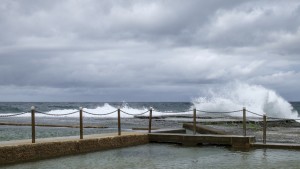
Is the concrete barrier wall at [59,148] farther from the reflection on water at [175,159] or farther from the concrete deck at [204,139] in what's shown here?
the concrete deck at [204,139]

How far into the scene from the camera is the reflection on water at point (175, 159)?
11.5m

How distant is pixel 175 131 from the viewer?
18875mm

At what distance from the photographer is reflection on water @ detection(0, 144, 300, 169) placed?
11.5 metres

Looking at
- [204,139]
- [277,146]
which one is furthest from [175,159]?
[277,146]

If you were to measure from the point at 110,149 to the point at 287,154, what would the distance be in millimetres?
5358

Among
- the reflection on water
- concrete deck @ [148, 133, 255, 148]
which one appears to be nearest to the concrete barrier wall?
the reflection on water

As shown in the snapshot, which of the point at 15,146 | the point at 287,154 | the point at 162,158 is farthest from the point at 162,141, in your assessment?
the point at 15,146

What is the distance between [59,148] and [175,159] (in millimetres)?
3250

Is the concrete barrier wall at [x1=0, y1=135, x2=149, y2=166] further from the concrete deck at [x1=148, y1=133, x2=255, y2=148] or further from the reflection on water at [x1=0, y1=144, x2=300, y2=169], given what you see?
the concrete deck at [x1=148, y1=133, x2=255, y2=148]

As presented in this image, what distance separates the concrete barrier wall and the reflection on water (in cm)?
34

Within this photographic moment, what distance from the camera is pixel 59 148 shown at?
13.2 m

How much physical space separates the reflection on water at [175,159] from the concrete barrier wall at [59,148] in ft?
1.12

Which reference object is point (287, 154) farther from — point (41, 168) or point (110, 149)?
point (41, 168)

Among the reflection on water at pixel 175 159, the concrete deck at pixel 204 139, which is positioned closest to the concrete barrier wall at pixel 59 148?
the reflection on water at pixel 175 159
